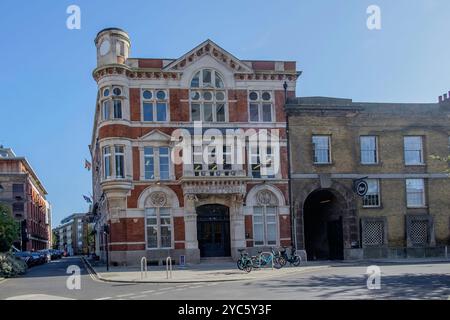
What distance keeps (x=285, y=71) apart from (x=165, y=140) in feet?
32.2

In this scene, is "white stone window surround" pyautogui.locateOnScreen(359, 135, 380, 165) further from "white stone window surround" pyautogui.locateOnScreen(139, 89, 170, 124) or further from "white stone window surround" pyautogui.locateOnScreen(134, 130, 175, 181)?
"white stone window surround" pyautogui.locateOnScreen(139, 89, 170, 124)

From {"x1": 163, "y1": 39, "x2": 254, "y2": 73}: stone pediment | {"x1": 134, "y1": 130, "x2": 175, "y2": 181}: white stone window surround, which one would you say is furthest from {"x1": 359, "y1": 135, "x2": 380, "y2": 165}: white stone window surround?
{"x1": 134, "y1": 130, "x2": 175, "y2": 181}: white stone window surround

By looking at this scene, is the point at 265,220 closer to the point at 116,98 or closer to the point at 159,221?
the point at 159,221

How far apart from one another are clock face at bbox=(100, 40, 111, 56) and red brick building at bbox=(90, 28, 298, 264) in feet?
0.34

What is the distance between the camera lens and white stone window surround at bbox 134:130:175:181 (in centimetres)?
3556

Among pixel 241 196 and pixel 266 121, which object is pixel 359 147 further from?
pixel 241 196

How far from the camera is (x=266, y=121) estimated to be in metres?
37.3

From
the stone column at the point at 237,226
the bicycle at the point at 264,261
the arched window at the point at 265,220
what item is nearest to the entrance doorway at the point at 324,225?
Answer: the arched window at the point at 265,220

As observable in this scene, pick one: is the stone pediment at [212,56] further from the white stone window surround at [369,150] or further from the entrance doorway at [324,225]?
the entrance doorway at [324,225]

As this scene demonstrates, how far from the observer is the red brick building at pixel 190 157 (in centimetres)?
3509

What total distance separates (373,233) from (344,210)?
8.33ft

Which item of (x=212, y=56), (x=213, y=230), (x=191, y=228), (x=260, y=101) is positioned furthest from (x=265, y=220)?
(x=212, y=56)
